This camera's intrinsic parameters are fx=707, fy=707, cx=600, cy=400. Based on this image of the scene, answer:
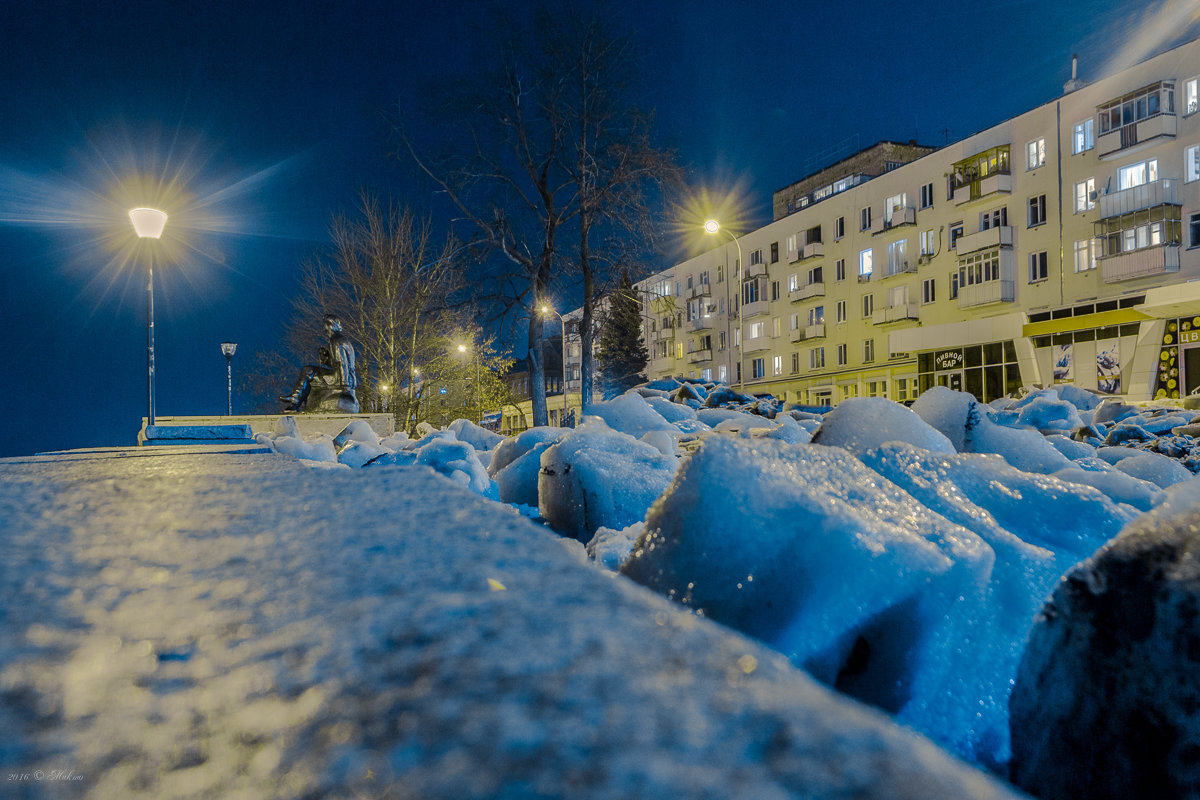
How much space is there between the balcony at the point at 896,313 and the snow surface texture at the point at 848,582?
31942 millimetres

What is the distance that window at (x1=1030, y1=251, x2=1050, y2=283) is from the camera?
1012 inches

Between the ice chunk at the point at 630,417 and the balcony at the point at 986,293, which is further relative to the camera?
the balcony at the point at 986,293

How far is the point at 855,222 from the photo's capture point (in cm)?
3366

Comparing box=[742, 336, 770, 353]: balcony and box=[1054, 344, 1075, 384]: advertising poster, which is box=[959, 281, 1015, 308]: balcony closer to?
box=[1054, 344, 1075, 384]: advertising poster

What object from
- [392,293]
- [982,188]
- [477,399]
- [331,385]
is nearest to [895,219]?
[982,188]

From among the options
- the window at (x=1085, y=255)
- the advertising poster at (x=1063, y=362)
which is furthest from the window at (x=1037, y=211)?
the advertising poster at (x=1063, y=362)

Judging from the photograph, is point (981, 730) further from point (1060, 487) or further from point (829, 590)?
point (1060, 487)

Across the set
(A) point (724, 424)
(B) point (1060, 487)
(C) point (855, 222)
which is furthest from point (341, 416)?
(C) point (855, 222)

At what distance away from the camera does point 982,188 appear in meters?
27.1

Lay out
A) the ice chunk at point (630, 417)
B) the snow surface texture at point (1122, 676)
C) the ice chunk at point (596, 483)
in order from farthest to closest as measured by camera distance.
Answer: the ice chunk at point (630, 417)
the ice chunk at point (596, 483)
the snow surface texture at point (1122, 676)

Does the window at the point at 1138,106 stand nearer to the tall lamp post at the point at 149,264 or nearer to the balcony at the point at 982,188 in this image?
the balcony at the point at 982,188

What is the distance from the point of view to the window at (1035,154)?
25.3 metres

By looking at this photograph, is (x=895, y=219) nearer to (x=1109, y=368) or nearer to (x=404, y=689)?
(x=1109, y=368)

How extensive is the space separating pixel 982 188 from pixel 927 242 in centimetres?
357
